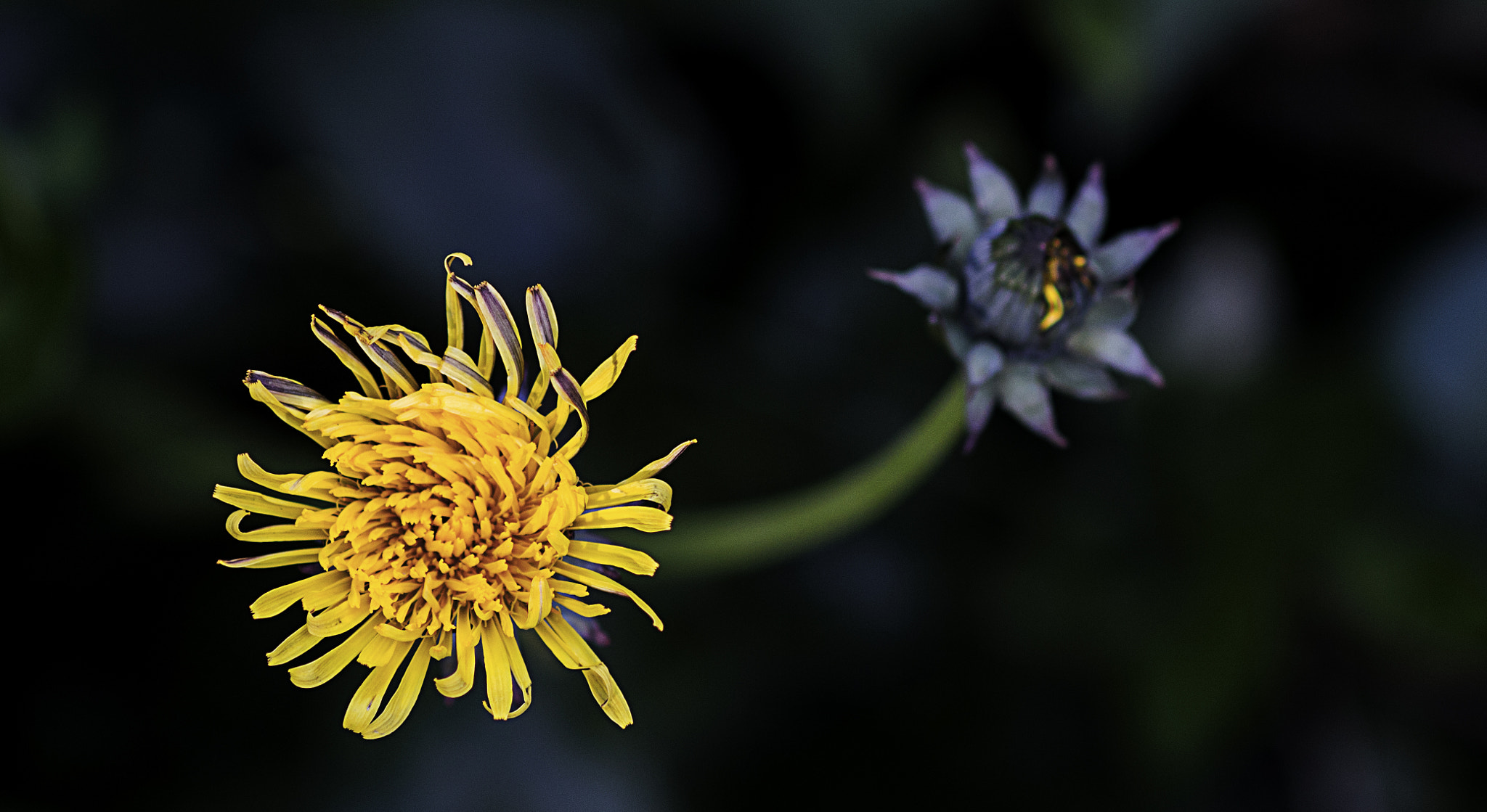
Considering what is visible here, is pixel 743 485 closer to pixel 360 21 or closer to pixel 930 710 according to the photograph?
pixel 930 710

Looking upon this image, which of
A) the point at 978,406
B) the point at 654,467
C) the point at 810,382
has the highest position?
the point at 810,382

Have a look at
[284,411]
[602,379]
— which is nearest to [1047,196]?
[602,379]

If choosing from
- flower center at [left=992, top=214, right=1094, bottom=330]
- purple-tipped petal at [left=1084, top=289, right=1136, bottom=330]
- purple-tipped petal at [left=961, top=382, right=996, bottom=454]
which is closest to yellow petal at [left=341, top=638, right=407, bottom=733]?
purple-tipped petal at [left=961, top=382, right=996, bottom=454]

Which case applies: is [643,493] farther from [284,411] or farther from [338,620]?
[284,411]

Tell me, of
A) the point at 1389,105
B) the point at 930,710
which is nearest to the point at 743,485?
the point at 930,710

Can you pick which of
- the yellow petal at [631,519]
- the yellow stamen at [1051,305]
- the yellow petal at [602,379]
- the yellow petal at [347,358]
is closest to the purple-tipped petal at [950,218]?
the yellow stamen at [1051,305]
